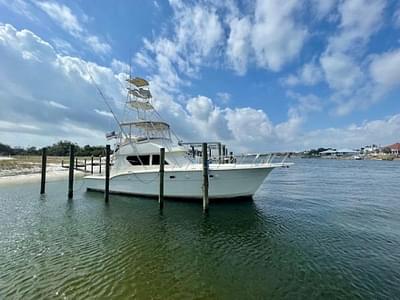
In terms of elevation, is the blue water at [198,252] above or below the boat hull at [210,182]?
below

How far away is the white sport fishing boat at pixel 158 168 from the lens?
14.0 m

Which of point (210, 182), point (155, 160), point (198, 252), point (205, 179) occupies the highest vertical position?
point (155, 160)

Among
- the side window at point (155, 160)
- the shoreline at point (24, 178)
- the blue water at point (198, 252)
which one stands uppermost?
the side window at point (155, 160)

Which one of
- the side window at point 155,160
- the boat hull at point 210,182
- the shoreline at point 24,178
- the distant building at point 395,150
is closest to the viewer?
the boat hull at point 210,182

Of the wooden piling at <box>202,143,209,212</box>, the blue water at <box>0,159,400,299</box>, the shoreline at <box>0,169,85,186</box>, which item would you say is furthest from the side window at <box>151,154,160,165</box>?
the shoreline at <box>0,169,85,186</box>

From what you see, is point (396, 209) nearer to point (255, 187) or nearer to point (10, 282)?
point (255, 187)

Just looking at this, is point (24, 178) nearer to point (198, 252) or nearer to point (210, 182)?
point (210, 182)

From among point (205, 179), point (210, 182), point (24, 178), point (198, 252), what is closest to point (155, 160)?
point (210, 182)

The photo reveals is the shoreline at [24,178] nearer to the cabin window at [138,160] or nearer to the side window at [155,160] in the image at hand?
the cabin window at [138,160]

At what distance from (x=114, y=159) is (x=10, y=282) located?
11977mm

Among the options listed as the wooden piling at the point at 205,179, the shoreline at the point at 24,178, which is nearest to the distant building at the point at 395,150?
the wooden piling at the point at 205,179

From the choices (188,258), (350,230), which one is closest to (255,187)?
(350,230)

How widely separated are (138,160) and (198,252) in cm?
983

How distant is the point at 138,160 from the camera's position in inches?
642
